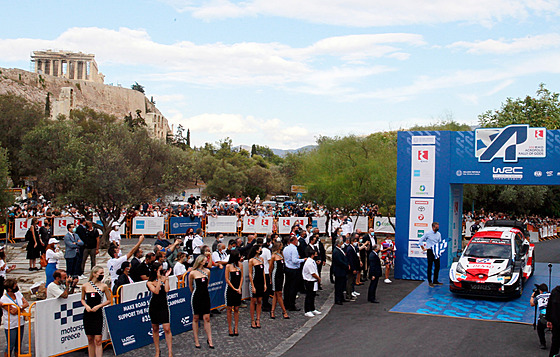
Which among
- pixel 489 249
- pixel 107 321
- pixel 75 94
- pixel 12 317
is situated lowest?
pixel 107 321

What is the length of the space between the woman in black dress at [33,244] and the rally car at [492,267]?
529 inches

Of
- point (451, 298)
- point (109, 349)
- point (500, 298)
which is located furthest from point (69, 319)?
point (500, 298)

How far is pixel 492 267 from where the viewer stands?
13516mm

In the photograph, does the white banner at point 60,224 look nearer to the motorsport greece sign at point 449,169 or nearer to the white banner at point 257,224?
the white banner at point 257,224

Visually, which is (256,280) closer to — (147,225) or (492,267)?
(492,267)

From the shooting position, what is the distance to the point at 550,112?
4544cm

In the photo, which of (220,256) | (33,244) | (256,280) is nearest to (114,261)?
(256,280)

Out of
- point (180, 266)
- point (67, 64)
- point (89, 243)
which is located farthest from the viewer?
point (67, 64)

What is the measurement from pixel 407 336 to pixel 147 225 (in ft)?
68.7

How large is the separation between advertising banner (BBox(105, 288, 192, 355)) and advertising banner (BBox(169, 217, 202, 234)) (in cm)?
1842

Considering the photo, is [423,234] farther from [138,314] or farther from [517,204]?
[517,204]

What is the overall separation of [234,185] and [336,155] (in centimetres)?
3062

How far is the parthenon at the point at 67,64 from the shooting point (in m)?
188

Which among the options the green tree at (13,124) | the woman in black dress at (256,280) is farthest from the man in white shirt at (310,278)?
the green tree at (13,124)
